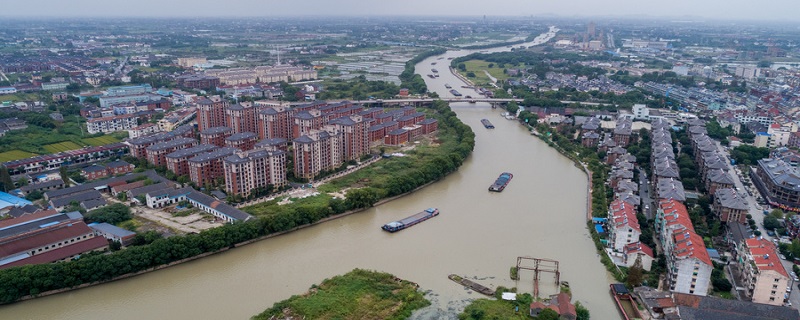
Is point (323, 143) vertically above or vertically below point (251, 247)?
above

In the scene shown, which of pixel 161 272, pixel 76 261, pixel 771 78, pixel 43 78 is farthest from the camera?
pixel 771 78

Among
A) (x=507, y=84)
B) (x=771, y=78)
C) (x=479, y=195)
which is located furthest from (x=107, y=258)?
(x=771, y=78)

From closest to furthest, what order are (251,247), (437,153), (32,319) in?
(32,319), (251,247), (437,153)

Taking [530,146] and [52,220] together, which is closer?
[52,220]

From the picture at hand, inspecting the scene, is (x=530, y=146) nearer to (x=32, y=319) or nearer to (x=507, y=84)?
(x=507, y=84)

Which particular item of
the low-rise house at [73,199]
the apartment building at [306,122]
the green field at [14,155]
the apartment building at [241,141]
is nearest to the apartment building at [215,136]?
the apartment building at [241,141]

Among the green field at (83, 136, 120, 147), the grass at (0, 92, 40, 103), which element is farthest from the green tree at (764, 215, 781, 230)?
the grass at (0, 92, 40, 103)
